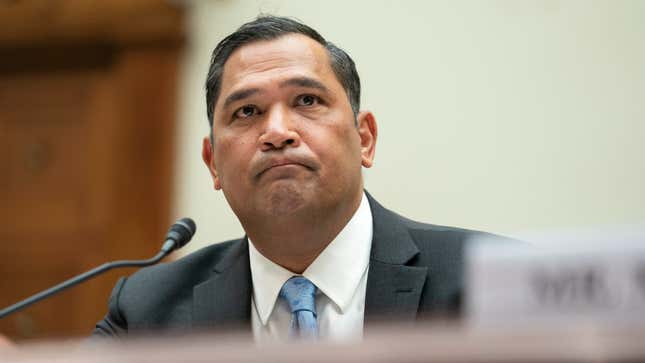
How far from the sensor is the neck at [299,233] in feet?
6.75

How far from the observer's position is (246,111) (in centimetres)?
214

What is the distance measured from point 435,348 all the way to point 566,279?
6.5 inches

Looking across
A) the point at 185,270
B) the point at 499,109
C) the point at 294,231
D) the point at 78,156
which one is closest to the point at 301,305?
the point at 294,231

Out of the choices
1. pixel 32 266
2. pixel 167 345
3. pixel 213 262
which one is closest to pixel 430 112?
pixel 213 262

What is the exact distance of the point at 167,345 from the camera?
35.3 inches

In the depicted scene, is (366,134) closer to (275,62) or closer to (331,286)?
(275,62)

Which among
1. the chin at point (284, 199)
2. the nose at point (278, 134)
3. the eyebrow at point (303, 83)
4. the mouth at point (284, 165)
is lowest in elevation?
the chin at point (284, 199)

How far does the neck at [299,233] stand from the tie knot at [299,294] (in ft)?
0.28

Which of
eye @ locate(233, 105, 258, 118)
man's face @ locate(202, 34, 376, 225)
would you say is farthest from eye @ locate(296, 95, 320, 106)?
eye @ locate(233, 105, 258, 118)

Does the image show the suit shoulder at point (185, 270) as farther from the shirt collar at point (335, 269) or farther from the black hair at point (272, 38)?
the black hair at point (272, 38)

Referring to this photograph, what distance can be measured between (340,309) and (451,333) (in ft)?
3.82

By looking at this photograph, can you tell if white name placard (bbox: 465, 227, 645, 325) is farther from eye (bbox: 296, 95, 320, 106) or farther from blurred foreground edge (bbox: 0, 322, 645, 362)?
eye (bbox: 296, 95, 320, 106)

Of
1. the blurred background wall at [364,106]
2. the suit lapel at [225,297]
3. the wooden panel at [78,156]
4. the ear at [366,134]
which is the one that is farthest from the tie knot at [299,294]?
the wooden panel at [78,156]

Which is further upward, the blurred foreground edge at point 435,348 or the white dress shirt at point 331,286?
the blurred foreground edge at point 435,348
